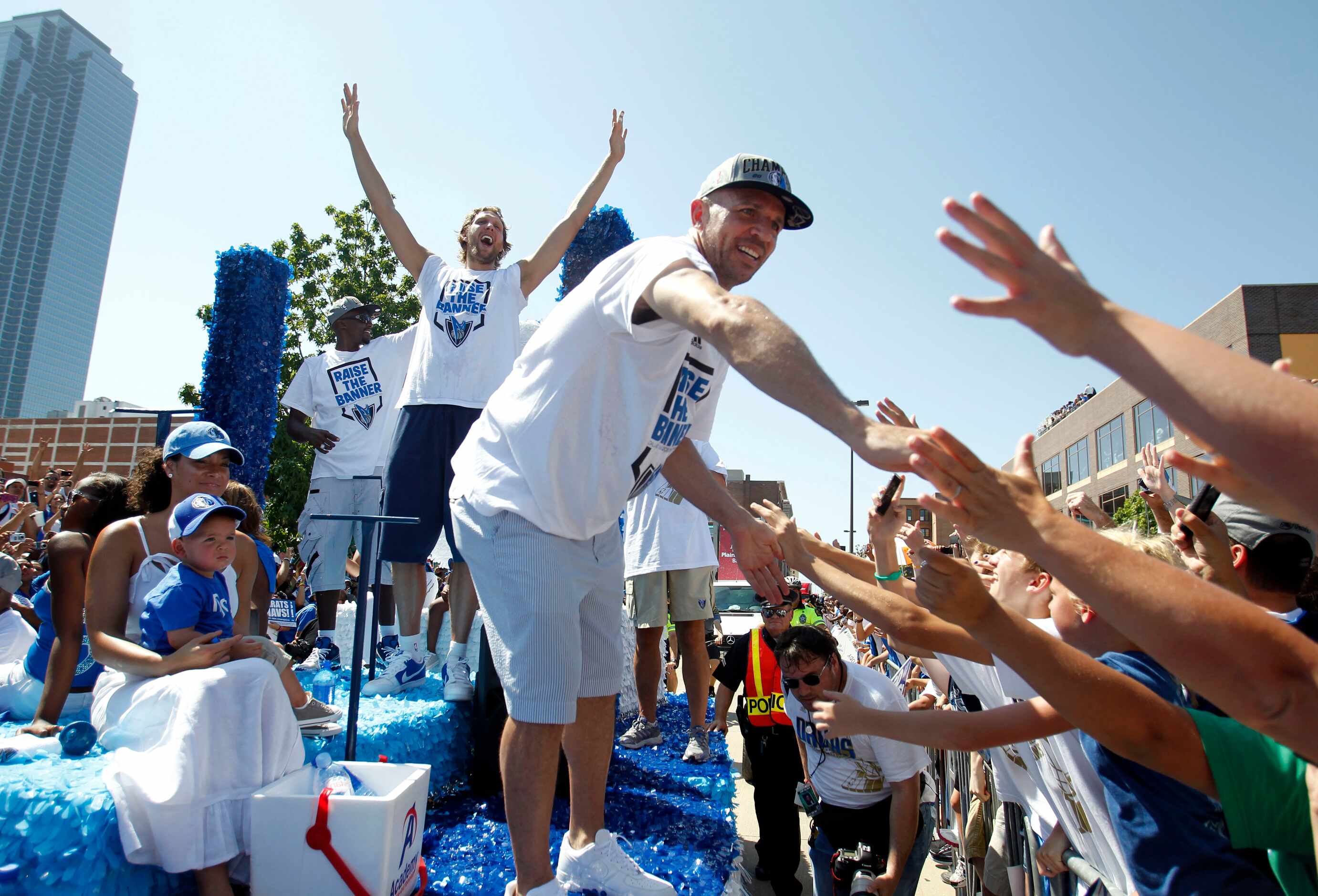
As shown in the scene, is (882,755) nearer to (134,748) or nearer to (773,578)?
(773,578)

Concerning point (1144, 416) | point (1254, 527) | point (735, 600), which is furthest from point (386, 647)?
point (1144, 416)

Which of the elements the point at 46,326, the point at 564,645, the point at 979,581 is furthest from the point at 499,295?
the point at 46,326

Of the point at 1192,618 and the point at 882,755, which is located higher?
the point at 1192,618

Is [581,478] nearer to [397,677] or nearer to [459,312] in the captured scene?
[459,312]

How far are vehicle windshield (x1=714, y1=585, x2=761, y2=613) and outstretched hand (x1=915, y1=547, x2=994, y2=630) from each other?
13.4m

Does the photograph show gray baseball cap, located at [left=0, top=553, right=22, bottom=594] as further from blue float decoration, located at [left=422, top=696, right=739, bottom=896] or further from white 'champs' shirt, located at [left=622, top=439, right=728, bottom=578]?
white 'champs' shirt, located at [left=622, top=439, right=728, bottom=578]

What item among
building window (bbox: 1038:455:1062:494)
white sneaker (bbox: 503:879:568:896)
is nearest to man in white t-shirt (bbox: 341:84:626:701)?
white sneaker (bbox: 503:879:568:896)

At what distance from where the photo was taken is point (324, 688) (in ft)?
13.1

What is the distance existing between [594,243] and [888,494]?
13.1 feet

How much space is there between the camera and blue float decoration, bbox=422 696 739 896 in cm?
263

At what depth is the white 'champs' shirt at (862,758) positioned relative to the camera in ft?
11.3

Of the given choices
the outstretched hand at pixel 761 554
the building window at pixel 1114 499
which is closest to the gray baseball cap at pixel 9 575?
the outstretched hand at pixel 761 554

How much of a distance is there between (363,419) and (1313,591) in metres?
4.77

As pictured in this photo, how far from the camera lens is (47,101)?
17212cm
